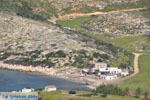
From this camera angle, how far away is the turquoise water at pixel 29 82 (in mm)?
144250

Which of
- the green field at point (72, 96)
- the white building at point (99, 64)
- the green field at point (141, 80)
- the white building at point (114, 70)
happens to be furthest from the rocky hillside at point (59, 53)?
the green field at point (72, 96)

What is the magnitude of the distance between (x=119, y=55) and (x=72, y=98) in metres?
67.5

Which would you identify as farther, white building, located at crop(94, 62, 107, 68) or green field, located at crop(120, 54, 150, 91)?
white building, located at crop(94, 62, 107, 68)

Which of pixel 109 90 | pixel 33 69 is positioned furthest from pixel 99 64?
pixel 109 90

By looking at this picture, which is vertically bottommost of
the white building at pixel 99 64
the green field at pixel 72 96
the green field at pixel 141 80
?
the green field at pixel 141 80

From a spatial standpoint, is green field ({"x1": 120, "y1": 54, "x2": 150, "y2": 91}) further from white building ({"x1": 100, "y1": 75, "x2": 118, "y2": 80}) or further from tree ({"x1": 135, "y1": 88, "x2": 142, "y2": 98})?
tree ({"x1": 135, "y1": 88, "x2": 142, "y2": 98})

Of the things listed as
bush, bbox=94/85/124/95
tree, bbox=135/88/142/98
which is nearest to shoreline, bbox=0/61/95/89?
bush, bbox=94/85/124/95

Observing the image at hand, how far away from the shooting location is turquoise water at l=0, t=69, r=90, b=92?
14425 centimetres

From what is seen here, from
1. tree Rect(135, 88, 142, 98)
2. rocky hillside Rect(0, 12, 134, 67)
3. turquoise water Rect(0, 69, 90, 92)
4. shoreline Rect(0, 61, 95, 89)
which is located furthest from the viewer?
rocky hillside Rect(0, 12, 134, 67)

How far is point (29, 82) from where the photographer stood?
15175 cm

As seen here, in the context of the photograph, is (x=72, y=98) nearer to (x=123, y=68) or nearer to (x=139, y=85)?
(x=139, y=85)

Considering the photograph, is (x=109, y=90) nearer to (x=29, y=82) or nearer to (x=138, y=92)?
(x=138, y=92)

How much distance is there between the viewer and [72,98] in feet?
388

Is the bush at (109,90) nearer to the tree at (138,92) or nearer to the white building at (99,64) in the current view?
the tree at (138,92)
